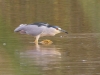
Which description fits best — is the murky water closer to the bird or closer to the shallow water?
the shallow water

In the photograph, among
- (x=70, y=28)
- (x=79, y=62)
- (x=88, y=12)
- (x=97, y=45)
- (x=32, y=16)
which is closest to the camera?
(x=79, y=62)

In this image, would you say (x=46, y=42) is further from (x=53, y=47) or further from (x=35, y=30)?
(x=53, y=47)

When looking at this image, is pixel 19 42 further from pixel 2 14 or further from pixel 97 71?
pixel 2 14

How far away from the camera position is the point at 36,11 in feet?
50.7

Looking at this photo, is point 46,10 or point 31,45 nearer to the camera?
point 31,45

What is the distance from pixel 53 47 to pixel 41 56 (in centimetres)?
94

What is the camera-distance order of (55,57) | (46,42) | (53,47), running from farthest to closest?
(46,42)
(53,47)
(55,57)

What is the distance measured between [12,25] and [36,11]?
3.23 metres

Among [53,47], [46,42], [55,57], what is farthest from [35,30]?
[55,57]

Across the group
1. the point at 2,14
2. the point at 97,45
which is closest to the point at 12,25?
the point at 2,14

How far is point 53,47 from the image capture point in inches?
370

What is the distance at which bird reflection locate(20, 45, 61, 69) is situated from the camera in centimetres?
796

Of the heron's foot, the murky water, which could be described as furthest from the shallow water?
the heron's foot

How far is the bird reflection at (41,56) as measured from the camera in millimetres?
7961
